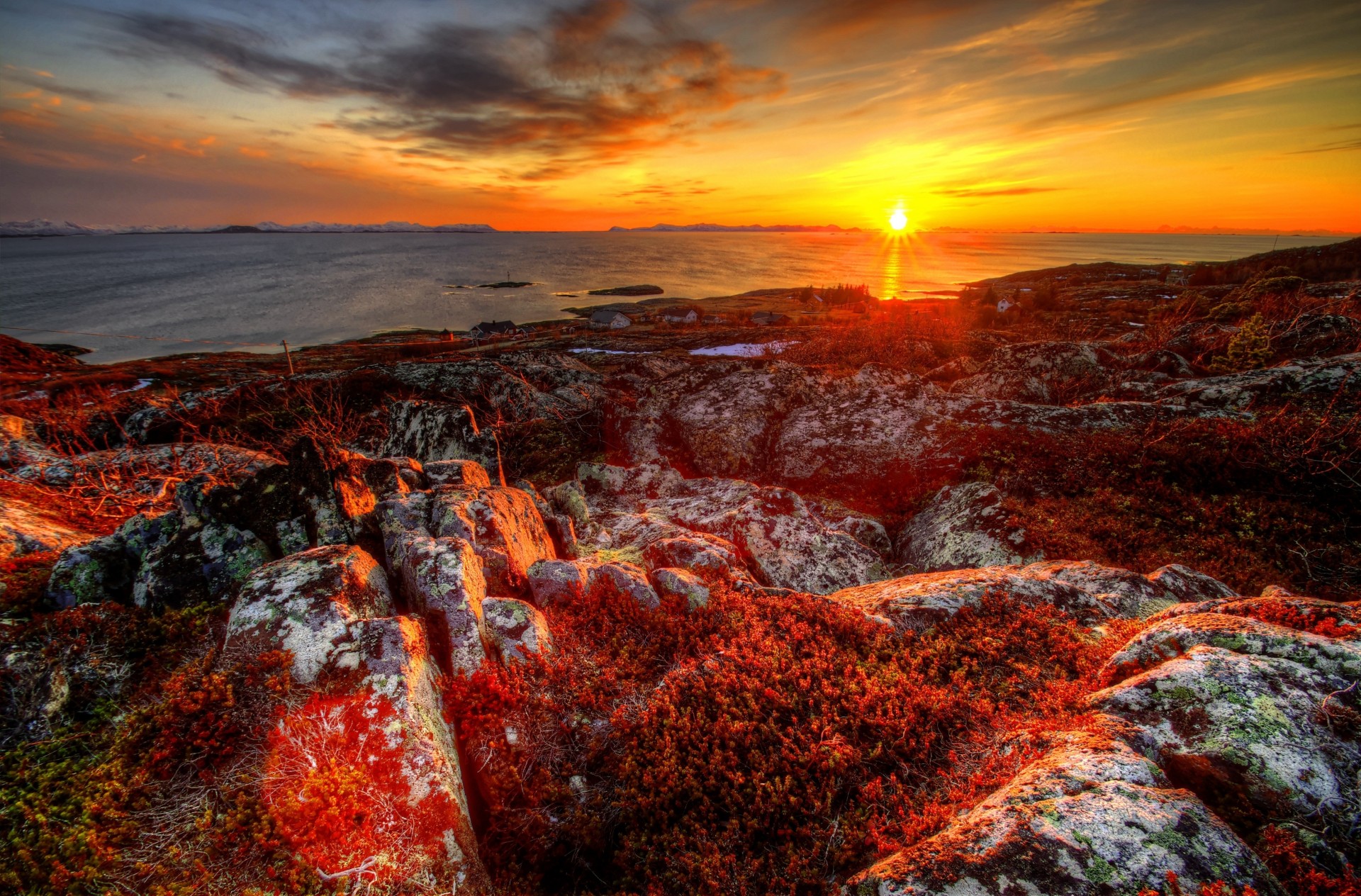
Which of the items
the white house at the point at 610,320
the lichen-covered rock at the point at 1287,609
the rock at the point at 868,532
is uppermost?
the white house at the point at 610,320

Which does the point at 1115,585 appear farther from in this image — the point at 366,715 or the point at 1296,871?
the point at 366,715

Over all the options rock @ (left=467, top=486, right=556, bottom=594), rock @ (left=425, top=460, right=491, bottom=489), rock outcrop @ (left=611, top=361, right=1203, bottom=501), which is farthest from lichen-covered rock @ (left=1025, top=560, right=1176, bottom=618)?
rock @ (left=425, top=460, right=491, bottom=489)

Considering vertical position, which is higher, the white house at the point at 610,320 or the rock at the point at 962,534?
the white house at the point at 610,320

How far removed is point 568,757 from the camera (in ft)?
18.6

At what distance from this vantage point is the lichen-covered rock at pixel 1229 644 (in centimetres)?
511

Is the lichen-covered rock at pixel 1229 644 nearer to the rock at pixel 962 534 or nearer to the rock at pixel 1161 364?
the rock at pixel 962 534

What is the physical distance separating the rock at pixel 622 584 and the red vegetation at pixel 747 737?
15.3 inches

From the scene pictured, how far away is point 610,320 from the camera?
10031cm

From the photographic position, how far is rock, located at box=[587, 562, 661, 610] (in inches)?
321

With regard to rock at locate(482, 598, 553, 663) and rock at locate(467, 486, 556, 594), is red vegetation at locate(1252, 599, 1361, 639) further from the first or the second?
rock at locate(467, 486, 556, 594)

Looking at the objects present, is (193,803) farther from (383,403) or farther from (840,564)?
(383,403)

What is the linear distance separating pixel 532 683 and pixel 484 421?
1380 centimetres

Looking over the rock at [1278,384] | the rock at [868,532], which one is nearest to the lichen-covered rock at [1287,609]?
the rock at [868,532]

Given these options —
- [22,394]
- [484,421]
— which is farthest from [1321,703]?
[22,394]
